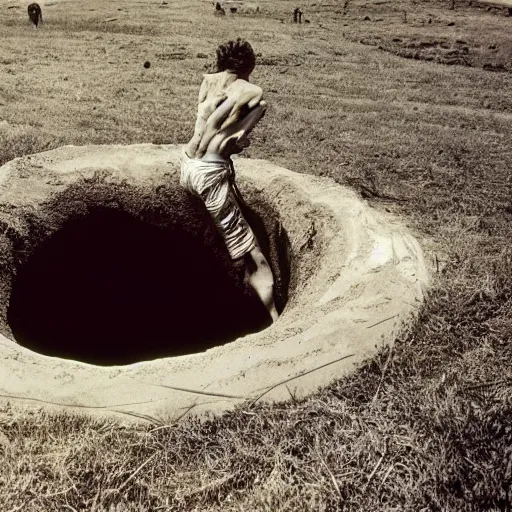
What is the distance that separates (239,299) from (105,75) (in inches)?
178

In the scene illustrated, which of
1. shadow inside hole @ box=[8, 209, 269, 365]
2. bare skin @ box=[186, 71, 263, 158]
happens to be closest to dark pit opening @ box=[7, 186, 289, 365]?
shadow inside hole @ box=[8, 209, 269, 365]

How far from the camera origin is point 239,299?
4352 millimetres

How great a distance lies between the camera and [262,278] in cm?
372

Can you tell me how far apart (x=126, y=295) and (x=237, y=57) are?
182cm

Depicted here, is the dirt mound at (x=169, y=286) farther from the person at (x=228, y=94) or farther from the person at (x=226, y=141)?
the person at (x=228, y=94)

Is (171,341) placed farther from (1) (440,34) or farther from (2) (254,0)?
(2) (254,0)

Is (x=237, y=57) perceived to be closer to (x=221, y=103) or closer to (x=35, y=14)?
(x=221, y=103)

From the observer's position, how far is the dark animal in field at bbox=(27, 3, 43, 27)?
1014 cm

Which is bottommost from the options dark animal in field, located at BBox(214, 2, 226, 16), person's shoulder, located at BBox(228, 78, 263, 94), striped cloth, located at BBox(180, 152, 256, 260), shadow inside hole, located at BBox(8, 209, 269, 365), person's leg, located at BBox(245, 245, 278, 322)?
shadow inside hole, located at BBox(8, 209, 269, 365)

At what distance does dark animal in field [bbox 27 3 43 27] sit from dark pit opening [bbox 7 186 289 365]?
23.5 ft

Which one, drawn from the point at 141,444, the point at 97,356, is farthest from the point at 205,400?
the point at 97,356

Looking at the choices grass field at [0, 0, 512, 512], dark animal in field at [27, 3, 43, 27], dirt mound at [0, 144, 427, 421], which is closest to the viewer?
grass field at [0, 0, 512, 512]

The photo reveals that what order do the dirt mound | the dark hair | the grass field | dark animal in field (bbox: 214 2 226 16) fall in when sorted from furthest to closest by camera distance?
dark animal in field (bbox: 214 2 226 16) < the dark hair < the dirt mound < the grass field

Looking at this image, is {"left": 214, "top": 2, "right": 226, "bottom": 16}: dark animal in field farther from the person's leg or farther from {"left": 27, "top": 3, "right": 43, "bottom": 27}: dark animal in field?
the person's leg
